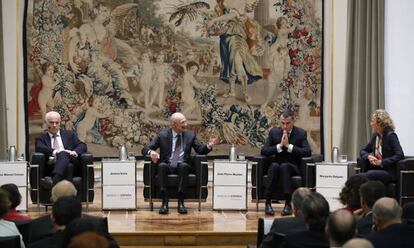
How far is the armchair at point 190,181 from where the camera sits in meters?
9.44

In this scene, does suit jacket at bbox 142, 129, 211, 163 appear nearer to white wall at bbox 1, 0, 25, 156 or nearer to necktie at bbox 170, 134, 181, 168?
necktie at bbox 170, 134, 181, 168

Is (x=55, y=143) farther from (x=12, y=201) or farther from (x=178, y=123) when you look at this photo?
(x=12, y=201)

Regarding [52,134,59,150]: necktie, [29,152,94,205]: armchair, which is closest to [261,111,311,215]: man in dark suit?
[29,152,94,205]: armchair

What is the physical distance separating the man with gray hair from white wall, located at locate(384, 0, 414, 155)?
265 inches

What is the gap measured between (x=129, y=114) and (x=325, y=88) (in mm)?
3100

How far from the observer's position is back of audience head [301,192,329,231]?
4.75 m

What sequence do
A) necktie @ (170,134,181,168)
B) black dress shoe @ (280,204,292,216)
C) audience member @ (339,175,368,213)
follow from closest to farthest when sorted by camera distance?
audience member @ (339,175,368,213), black dress shoe @ (280,204,292,216), necktie @ (170,134,181,168)

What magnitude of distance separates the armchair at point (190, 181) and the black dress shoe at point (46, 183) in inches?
45.4

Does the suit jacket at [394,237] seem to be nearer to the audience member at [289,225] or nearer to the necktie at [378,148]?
the audience member at [289,225]

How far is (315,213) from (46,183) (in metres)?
5.14

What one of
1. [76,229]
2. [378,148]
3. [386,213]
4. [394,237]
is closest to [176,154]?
[378,148]

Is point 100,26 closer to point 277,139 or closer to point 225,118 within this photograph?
point 225,118

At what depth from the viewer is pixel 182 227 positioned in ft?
27.5

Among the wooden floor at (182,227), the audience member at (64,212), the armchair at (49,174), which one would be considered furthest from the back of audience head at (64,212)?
the armchair at (49,174)
